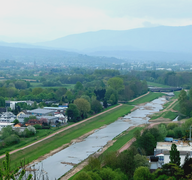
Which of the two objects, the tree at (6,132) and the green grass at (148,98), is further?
the green grass at (148,98)

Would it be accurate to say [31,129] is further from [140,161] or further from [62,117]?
[140,161]

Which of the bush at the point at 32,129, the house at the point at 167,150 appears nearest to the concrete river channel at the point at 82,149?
the bush at the point at 32,129

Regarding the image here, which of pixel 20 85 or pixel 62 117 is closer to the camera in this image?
pixel 62 117

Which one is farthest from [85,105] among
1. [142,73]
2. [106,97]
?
[142,73]

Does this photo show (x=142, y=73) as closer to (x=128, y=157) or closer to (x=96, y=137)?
(x=96, y=137)

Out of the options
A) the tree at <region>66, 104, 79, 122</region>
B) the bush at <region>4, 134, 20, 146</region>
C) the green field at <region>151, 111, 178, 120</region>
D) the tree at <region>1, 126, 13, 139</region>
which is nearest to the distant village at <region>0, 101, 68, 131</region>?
the tree at <region>66, 104, 79, 122</region>

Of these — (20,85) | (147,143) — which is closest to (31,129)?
(147,143)

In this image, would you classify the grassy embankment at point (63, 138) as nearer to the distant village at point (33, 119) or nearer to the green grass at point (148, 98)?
the distant village at point (33, 119)
